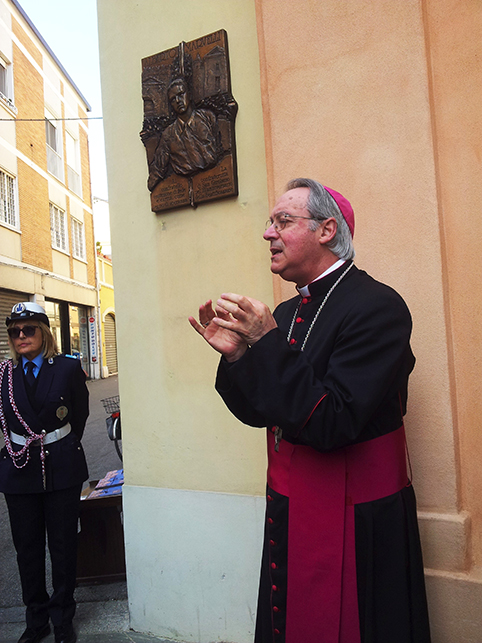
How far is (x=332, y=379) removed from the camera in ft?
5.02

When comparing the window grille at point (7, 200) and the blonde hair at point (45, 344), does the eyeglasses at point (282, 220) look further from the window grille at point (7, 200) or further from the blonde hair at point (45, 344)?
the window grille at point (7, 200)

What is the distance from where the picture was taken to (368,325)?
1571mm

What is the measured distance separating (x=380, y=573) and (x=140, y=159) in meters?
2.74

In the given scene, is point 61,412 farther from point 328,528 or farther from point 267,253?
point 328,528

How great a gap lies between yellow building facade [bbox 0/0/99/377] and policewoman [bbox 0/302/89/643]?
1080cm

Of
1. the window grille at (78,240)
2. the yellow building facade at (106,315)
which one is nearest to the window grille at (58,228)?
the window grille at (78,240)

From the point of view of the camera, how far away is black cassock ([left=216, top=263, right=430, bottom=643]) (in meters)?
1.50

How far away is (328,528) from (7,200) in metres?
16.4

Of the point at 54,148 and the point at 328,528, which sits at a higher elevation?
A: the point at 54,148

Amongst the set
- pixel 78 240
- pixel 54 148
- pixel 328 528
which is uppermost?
pixel 54 148

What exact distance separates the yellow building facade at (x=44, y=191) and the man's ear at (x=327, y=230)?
12269 millimetres

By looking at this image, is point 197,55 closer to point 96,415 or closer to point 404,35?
point 404,35

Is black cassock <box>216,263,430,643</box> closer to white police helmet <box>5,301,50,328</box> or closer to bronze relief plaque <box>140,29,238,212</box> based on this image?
bronze relief plaque <box>140,29,238,212</box>

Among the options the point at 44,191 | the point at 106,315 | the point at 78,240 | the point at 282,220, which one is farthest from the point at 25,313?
the point at 106,315
